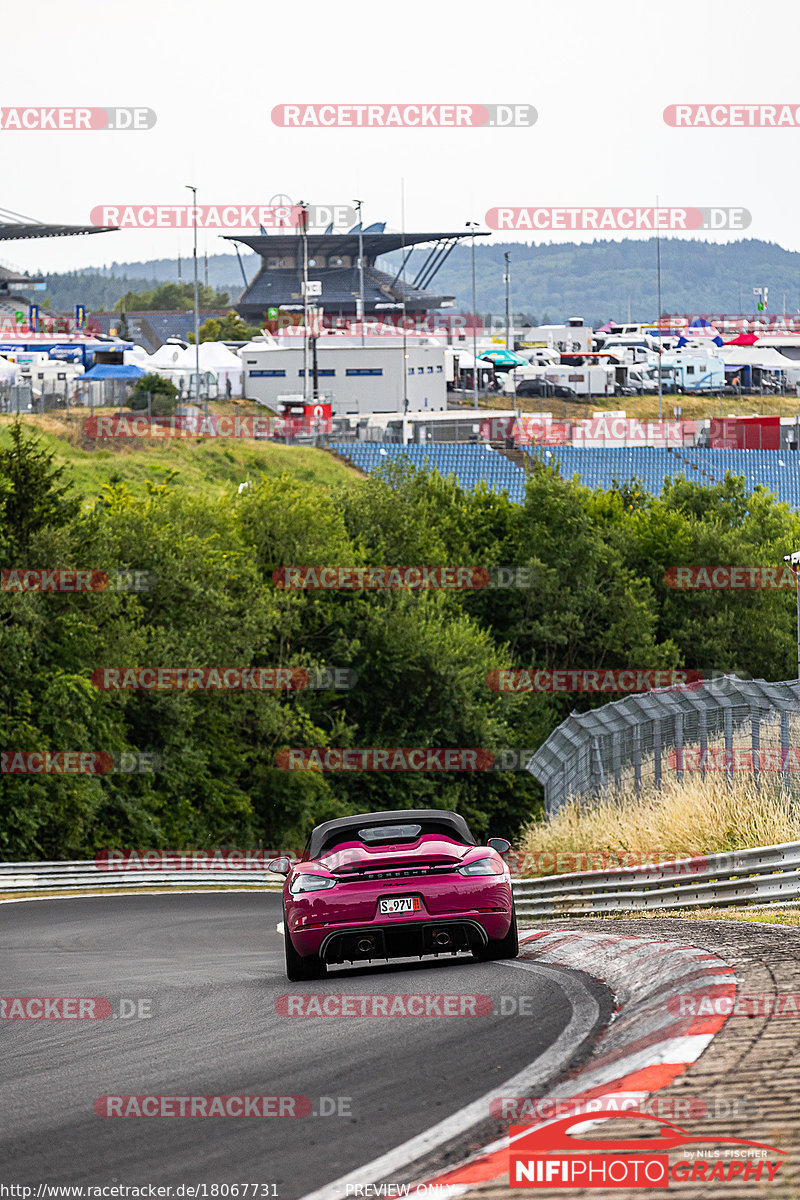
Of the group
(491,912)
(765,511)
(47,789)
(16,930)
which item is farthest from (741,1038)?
(765,511)

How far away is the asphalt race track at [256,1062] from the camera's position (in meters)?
Result: 5.28

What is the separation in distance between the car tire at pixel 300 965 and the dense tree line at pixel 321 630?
2490cm

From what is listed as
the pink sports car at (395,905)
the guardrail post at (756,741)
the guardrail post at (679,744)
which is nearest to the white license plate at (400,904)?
the pink sports car at (395,905)

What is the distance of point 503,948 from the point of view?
33.7ft

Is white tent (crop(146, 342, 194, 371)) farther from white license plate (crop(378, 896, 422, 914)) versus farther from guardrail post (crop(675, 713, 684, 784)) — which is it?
white license plate (crop(378, 896, 422, 914))

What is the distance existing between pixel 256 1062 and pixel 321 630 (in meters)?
41.6

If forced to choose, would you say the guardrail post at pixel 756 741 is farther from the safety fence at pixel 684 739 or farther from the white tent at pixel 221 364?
the white tent at pixel 221 364

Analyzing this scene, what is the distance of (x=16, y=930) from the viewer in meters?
17.2

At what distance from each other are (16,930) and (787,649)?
146ft

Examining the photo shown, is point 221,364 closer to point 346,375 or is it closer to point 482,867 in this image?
point 346,375

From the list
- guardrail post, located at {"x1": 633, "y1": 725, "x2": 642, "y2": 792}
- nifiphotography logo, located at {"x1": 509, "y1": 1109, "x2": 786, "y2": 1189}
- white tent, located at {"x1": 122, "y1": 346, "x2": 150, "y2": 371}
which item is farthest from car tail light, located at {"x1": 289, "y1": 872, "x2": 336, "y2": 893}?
white tent, located at {"x1": 122, "y1": 346, "x2": 150, "y2": 371}

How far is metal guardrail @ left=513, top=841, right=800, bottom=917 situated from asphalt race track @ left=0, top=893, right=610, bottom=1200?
115 inches

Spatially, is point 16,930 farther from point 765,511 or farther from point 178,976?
point 765,511

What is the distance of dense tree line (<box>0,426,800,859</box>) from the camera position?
36469 millimetres
